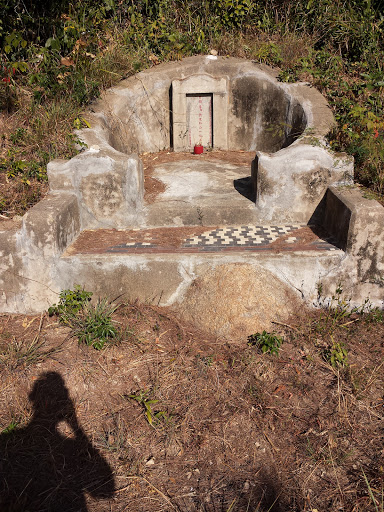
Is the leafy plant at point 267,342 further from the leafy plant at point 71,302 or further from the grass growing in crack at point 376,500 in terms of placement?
the leafy plant at point 71,302

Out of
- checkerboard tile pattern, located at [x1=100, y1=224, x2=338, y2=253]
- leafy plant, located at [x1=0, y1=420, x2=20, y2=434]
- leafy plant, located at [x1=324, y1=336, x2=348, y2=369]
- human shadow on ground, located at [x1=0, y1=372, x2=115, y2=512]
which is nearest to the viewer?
human shadow on ground, located at [x1=0, y1=372, x2=115, y2=512]

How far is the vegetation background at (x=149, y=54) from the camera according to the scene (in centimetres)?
536

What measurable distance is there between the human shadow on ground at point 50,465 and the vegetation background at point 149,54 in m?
2.46

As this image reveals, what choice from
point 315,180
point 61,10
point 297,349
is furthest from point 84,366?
point 61,10

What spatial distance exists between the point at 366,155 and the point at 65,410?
13.4ft

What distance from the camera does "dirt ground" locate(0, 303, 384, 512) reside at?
2881 millimetres

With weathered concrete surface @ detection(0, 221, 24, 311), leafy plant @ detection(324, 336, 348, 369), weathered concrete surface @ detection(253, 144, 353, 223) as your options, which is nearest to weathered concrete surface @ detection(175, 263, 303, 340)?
leafy plant @ detection(324, 336, 348, 369)

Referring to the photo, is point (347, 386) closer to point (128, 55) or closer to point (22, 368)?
point (22, 368)

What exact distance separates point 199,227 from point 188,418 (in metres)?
2.22

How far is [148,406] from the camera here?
3.42 meters

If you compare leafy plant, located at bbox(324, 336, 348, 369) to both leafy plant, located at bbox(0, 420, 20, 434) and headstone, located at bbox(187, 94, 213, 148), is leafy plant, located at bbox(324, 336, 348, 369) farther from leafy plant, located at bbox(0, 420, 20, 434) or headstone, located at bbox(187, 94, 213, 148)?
headstone, located at bbox(187, 94, 213, 148)

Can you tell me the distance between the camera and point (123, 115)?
6.69 metres

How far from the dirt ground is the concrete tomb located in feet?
1.02

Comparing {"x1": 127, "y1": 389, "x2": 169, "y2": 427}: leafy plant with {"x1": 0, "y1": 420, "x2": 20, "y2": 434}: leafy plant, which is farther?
{"x1": 127, "y1": 389, "x2": 169, "y2": 427}: leafy plant
